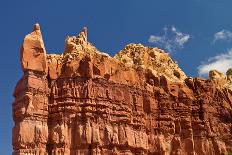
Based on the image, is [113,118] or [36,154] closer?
[36,154]

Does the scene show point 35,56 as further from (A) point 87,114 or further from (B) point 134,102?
(B) point 134,102

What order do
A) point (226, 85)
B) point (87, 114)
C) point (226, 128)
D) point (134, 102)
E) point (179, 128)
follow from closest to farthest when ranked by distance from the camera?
point (87, 114) < point (134, 102) < point (179, 128) < point (226, 128) < point (226, 85)

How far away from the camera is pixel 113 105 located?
45.2m

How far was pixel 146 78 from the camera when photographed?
50.7 metres

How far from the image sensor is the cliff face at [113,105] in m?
41.1

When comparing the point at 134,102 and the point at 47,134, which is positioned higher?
the point at 134,102

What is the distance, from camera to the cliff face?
4109 centimetres

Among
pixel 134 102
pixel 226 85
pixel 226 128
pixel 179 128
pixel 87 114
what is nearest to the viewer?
pixel 87 114

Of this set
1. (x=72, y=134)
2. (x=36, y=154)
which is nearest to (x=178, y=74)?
(x=72, y=134)

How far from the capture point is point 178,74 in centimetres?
5534

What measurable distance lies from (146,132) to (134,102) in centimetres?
317

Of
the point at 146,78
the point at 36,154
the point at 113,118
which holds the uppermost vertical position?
the point at 146,78

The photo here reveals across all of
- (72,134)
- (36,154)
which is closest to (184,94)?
(72,134)

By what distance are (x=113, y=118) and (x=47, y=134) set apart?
668cm
